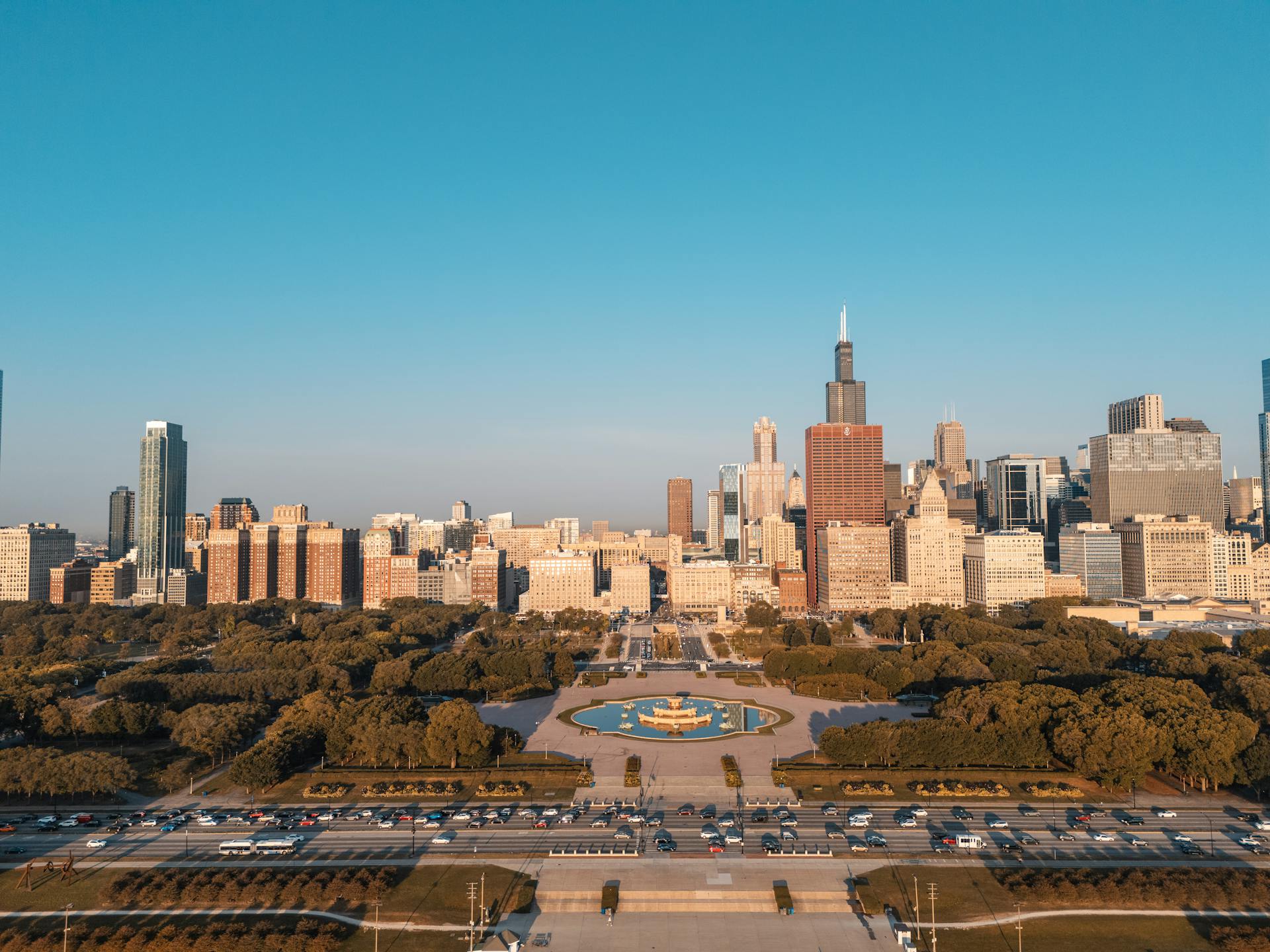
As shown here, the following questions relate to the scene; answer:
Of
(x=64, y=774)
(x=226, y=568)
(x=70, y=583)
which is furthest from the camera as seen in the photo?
(x=70, y=583)

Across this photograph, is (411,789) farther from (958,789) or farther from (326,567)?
(326,567)

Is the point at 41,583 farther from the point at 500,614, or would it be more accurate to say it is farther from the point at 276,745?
the point at 276,745

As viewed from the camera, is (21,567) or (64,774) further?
(21,567)

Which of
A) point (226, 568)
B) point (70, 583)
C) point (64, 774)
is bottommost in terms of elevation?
point (64, 774)

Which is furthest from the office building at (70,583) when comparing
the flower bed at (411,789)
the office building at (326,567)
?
the flower bed at (411,789)

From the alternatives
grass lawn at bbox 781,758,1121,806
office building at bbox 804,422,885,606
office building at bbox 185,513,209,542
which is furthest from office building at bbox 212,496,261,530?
grass lawn at bbox 781,758,1121,806

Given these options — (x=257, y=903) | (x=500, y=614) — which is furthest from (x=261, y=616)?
(x=257, y=903)

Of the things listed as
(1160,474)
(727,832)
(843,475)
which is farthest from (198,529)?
(1160,474)
